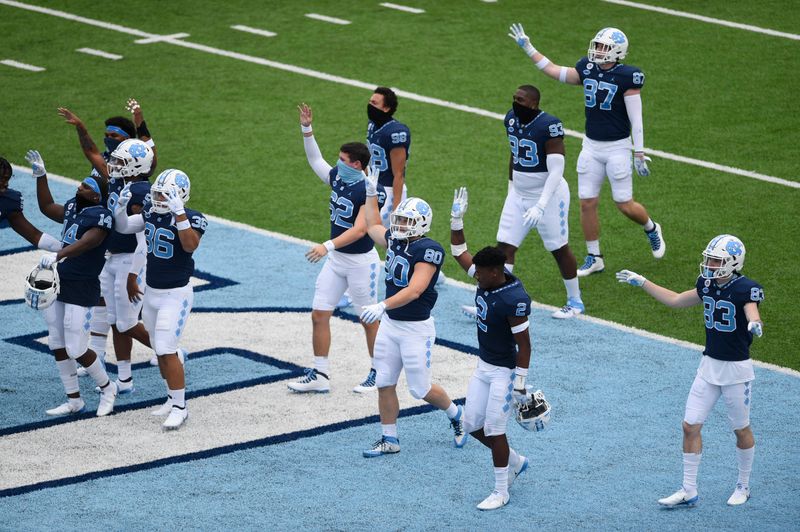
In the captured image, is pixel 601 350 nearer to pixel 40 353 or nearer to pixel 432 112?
pixel 40 353

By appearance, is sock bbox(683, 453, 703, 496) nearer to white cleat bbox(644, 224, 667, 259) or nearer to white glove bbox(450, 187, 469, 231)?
white glove bbox(450, 187, 469, 231)

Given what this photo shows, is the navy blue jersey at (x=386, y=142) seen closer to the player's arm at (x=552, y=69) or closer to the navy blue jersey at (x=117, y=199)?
the player's arm at (x=552, y=69)

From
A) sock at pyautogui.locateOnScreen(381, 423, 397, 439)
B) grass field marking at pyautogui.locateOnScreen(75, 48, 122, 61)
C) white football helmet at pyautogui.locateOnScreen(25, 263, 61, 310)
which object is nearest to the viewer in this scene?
sock at pyautogui.locateOnScreen(381, 423, 397, 439)

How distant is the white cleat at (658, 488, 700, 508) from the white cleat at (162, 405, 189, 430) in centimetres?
362

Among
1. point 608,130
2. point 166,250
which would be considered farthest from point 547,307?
point 166,250

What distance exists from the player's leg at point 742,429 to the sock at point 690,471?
0.90 feet

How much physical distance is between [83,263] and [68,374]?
88cm

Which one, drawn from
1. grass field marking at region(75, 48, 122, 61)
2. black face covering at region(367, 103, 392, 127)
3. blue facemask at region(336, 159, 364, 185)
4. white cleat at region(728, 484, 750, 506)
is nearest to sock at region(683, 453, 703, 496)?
white cleat at region(728, 484, 750, 506)

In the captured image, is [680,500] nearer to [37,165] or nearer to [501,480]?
[501,480]

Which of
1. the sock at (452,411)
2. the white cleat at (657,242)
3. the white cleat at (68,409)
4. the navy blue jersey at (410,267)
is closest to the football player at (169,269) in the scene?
the white cleat at (68,409)

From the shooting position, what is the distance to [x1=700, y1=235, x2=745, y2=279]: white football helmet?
8734mm

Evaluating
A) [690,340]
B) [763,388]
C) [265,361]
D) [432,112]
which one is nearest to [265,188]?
[432,112]

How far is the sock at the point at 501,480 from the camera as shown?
29.1 ft

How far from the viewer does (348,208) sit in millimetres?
10766
